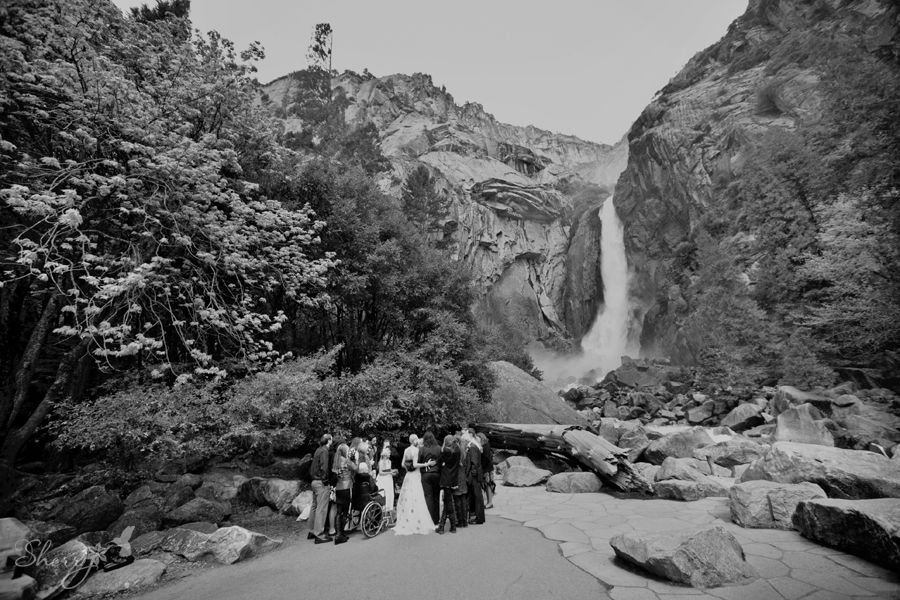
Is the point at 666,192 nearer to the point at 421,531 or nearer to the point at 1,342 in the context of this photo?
the point at 421,531

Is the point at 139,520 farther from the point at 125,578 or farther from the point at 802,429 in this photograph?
the point at 802,429

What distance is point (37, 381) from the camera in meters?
9.33

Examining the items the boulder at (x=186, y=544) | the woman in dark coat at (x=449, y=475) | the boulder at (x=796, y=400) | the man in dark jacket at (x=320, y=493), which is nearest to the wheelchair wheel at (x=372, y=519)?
the man in dark jacket at (x=320, y=493)

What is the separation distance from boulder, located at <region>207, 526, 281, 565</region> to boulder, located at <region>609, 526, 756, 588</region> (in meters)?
5.60

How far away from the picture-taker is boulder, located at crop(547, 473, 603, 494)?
8930 mm

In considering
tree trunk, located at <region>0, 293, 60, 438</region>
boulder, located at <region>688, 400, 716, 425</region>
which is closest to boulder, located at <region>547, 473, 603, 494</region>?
tree trunk, located at <region>0, 293, 60, 438</region>

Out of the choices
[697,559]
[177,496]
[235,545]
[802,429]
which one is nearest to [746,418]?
[802,429]

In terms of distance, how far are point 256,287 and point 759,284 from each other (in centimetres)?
2665

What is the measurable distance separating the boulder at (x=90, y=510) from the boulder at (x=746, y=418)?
65.3 feet

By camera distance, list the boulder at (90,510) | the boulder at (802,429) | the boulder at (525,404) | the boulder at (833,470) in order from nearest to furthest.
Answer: the boulder at (833,470), the boulder at (90,510), the boulder at (802,429), the boulder at (525,404)

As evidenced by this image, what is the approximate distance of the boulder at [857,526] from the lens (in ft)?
11.4

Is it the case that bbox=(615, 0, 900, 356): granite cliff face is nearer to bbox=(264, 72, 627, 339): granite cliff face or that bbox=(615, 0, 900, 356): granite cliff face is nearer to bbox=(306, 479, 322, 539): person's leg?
bbox=(264, 72, 627, 339): granite cliff face

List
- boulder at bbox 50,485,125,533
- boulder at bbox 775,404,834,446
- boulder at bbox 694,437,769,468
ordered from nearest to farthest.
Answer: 1. boulder at bbox 50,485,125,533
2. boulder at bbox 694,437,769,468
3. boulder at bbox 775,404,834,446

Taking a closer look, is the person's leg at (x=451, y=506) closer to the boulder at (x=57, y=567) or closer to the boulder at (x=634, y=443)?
the boulder at (x=57, y=567)
